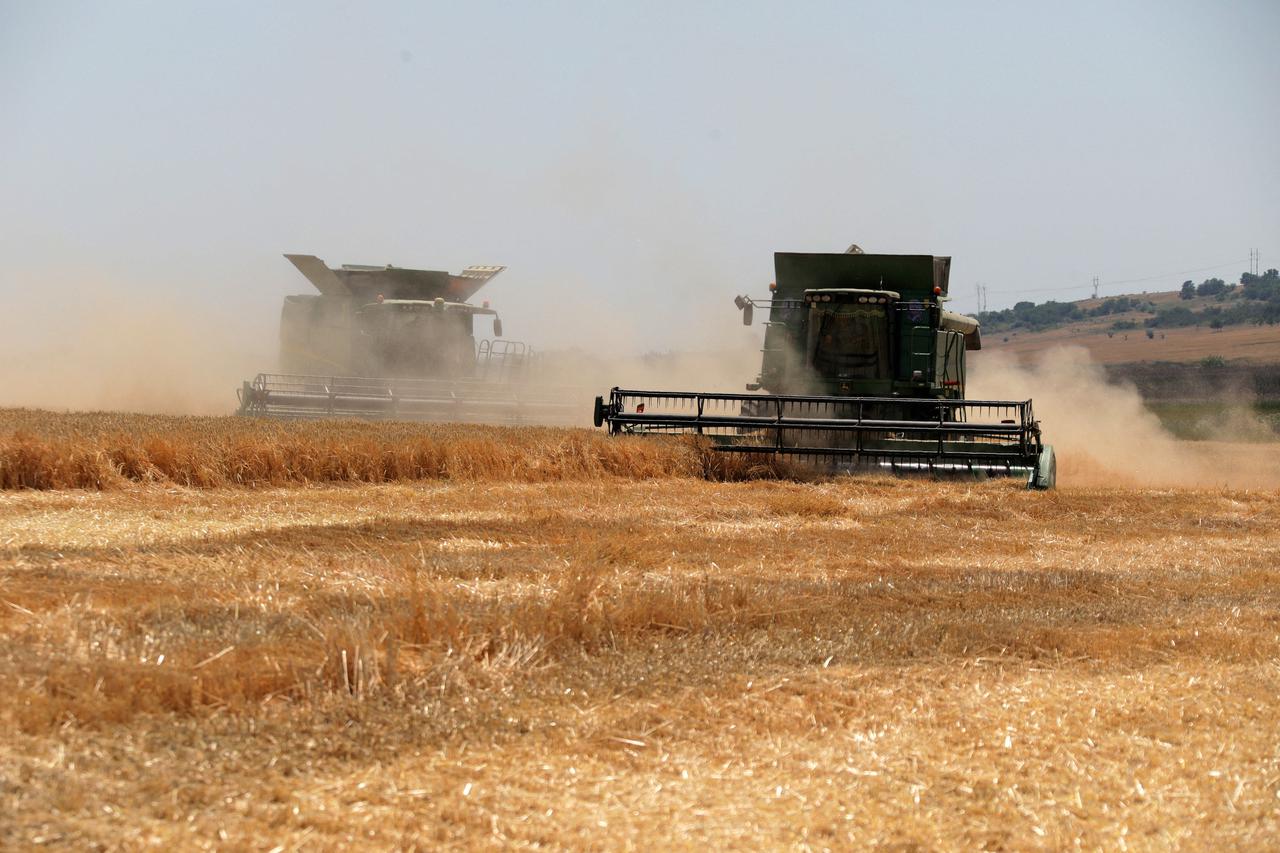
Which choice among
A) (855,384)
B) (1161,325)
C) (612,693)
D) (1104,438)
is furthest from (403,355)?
(1161,325)

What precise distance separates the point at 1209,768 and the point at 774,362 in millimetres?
13740

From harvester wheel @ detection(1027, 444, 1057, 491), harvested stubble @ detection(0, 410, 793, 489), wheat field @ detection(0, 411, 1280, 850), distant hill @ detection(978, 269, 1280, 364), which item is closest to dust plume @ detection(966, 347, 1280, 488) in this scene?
harvester wheel @ detection(1027, 444, 1057, 491)

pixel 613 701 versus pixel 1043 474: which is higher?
pixel 1043 474

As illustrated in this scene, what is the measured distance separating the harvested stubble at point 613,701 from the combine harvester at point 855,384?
7.26m

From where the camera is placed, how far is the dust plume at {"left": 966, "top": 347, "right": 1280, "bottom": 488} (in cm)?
2016

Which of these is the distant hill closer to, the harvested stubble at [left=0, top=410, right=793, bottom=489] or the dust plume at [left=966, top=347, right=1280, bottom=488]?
the dust plume at [left=966, top=347, right=1280, bottom=488]

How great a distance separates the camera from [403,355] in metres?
26.0

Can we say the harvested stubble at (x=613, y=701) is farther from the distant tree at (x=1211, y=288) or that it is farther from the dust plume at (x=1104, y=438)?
the distant tree at (x=1211, y=288)

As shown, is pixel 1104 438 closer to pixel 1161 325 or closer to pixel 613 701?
pixel 613 701

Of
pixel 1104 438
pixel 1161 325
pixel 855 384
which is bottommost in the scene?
pixel 1104 438

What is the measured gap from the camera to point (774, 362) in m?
18.1

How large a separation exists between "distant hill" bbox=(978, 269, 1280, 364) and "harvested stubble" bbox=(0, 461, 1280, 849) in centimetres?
7454

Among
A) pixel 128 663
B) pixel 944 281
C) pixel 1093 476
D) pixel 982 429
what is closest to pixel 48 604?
pixel 128 663

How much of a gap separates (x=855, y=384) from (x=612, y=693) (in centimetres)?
1326
